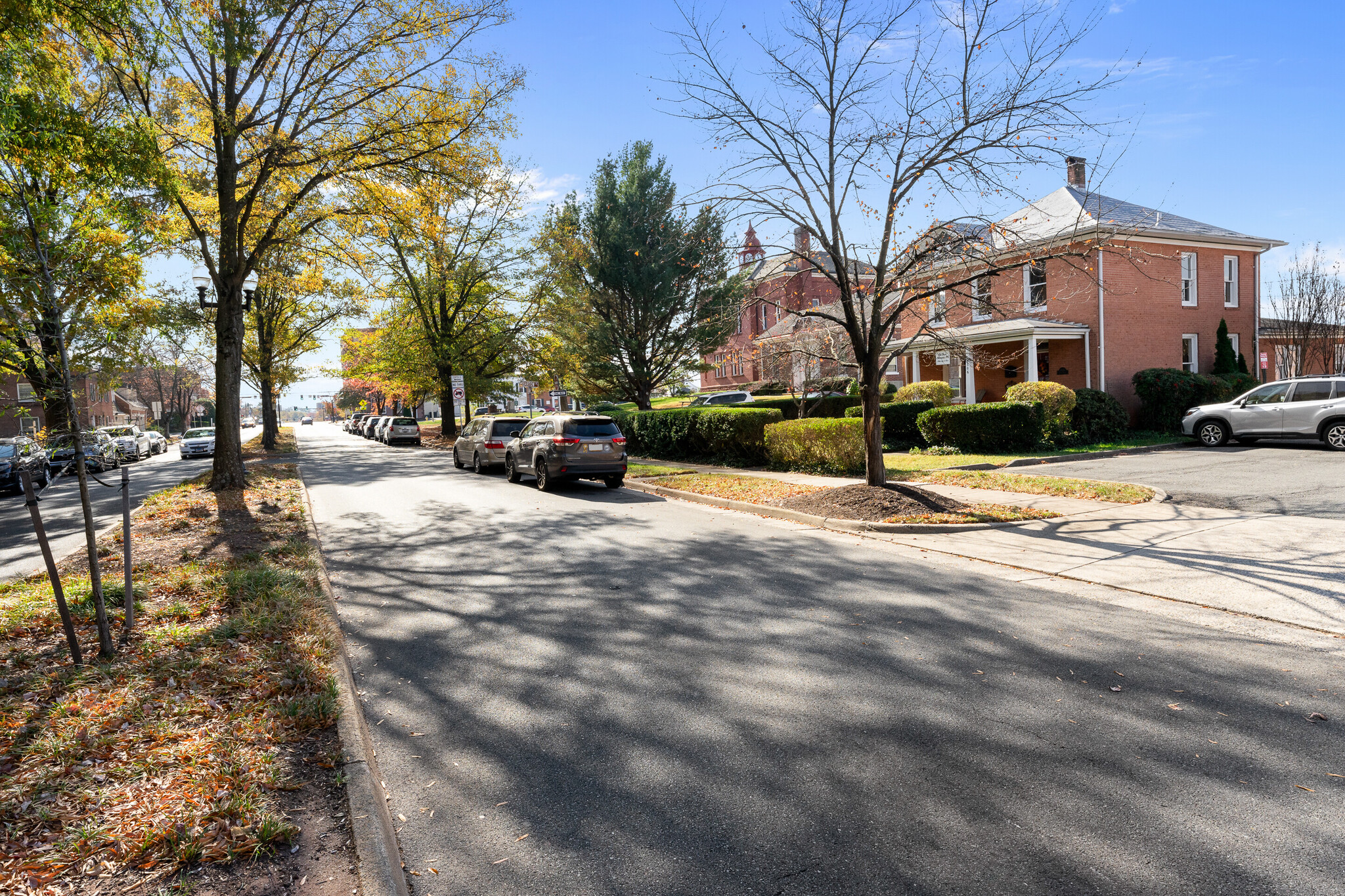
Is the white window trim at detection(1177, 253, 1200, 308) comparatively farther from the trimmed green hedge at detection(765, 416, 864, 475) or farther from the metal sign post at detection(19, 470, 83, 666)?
the metal sign post at detection(19, 470, 83, 666)

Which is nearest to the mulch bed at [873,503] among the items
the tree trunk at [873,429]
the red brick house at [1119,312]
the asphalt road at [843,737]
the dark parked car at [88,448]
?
the tree trunk at [873,429]

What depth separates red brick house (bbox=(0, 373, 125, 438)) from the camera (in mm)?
6105

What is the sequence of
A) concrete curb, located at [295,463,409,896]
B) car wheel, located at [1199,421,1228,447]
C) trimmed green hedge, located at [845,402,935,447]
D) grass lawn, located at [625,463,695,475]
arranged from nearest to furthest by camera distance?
concrete curb, located at [295,463,409,896] < grass lawn, located at [625,463,695,475] < car wheel, located at [1199,421,1228,447] < trimmed green hedge, located at [845,402,935,447]

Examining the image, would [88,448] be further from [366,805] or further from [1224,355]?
[1224,355]

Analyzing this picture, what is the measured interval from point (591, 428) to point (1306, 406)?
639 inches

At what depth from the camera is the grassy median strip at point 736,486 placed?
42.5 feet

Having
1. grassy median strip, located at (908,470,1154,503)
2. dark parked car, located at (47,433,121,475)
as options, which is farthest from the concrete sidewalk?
dark parked car, located at (47,433,121,475)

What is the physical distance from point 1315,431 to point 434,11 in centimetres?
2056

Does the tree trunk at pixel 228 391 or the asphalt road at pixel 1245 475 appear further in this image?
the tree trunk at pixel 228 391

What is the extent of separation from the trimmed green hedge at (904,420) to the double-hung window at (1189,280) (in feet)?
40.7

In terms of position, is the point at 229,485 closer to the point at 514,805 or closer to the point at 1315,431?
the point at 514,805

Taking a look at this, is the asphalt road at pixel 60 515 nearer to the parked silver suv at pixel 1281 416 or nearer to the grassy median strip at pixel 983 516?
the grassy median strip at pixel 983 516

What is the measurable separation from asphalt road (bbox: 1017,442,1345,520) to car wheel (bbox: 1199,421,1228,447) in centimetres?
28

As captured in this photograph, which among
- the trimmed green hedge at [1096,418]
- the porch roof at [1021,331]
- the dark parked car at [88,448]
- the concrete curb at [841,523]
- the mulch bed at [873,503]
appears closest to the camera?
the dark parked car at [88,448]
